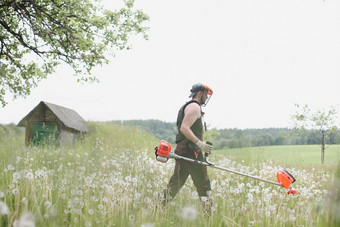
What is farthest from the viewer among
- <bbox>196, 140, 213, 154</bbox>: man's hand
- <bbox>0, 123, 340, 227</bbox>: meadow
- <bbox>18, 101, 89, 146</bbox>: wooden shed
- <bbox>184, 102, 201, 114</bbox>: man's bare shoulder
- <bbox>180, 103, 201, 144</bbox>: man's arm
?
<bbox>18, 101, 89, 146</bbox>: wooden shed

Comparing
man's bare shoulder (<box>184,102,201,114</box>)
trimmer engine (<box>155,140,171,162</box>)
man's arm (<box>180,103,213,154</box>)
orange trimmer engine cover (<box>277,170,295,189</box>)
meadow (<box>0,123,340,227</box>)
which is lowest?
meadow (<box>0,123,340,227</box>)

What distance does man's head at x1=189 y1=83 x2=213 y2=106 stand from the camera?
592 cm

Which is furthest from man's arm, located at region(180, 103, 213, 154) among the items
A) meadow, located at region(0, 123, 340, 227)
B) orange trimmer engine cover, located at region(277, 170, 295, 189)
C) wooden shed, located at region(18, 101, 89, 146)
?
wooden shed, located at region(18, 101, 89, 146)

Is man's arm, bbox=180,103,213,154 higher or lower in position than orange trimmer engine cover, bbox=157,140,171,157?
higher

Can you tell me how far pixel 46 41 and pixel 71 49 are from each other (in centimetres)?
153

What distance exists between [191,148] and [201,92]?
110 cm

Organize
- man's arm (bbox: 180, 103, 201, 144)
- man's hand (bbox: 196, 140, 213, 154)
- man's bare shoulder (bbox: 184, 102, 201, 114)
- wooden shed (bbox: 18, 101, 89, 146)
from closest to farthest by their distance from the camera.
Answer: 1. man's hand (bbox: 196, 140, 213, 154)
2. man's arm (bbox: 180, 103, 201, 144)
3. man's bare shoulder (bbox: 184, 102, 201, 114)
4. wooden shed (bbox: 18, 101, 89, 146)

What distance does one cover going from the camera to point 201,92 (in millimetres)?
5938

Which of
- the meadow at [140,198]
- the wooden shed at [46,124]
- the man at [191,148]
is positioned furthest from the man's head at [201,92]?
the wooden shed at [46,124]

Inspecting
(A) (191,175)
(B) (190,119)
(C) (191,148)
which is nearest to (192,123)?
(B) (190,119)

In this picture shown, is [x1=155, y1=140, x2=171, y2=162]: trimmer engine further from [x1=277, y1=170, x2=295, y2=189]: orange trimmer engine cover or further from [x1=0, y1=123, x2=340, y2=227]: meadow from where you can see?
[x1=277, y1=170, x2=295, y2=189]: orange trimmer engine cover

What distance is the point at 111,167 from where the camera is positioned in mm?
9594

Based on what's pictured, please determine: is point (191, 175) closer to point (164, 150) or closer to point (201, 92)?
point (164, 150)

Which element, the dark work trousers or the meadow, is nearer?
the meadow
